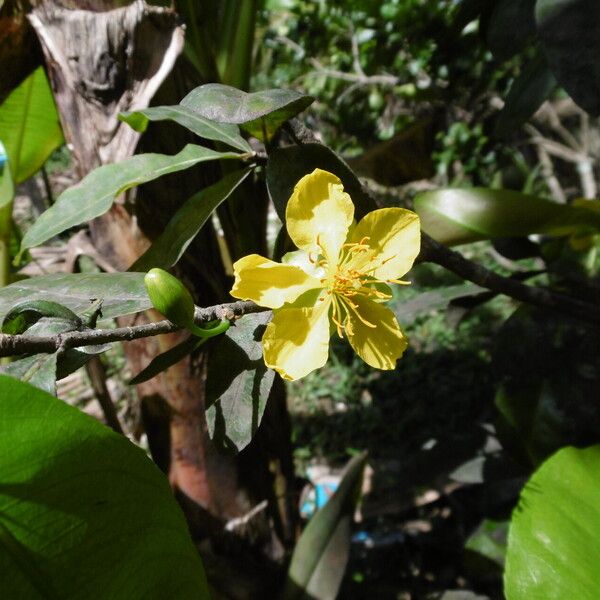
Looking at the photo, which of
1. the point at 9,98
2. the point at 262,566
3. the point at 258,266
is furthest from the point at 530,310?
the point at 9,98

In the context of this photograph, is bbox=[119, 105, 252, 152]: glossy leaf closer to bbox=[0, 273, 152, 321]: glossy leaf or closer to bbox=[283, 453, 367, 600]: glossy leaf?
bbox=[0, 273, 152, 321]: glossy leaf

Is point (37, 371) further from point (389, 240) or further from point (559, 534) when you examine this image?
point (559, 534)

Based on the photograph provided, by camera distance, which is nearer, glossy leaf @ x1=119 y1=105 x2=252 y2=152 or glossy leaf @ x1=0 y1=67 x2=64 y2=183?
glossy leaf @ x1=119 y1=105 x2=252 y2=152

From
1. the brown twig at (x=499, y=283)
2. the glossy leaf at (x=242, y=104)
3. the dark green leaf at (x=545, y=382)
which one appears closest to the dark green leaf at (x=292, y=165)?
the glossy leaf at (x=242, y=104)

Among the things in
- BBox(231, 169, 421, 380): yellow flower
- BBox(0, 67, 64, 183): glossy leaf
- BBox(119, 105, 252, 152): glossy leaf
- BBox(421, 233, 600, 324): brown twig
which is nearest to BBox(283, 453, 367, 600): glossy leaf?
BBox(421, 233, 600, 324): brown twig

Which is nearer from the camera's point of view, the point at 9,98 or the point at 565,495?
the point at 565,495

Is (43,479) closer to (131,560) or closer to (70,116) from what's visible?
(131,560)
